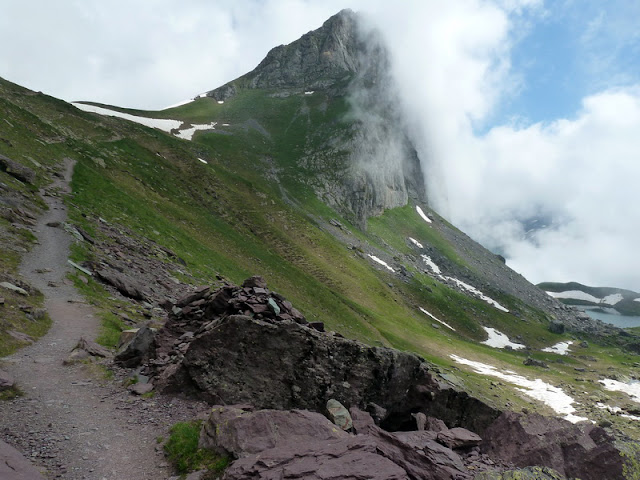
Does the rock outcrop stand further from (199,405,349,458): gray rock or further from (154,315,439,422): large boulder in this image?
(154,315,439,422): large boulder

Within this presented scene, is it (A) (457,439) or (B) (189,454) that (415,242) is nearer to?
(A) (457,439)

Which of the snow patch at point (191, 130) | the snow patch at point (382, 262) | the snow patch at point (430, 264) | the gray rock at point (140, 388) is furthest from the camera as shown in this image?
the snow patch at point (430, 264)

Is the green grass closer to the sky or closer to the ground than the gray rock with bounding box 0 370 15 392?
closer to the sky

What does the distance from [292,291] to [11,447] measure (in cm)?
4397

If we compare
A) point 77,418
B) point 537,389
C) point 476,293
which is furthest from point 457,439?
point 476,293

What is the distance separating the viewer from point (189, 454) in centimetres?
1109

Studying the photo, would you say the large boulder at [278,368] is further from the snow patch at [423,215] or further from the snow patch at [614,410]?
the snow patch at [423,215]

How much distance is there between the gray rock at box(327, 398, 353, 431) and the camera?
1549cm

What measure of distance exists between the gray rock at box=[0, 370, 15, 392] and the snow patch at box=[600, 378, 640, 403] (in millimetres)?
102302

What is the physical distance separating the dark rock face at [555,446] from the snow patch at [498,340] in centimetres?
9387

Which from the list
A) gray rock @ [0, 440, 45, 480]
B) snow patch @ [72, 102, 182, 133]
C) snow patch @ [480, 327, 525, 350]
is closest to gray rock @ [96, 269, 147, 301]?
gray rock @ [0, 440, 45, 480]

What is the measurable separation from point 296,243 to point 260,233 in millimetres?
9417

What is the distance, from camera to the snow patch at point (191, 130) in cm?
13462

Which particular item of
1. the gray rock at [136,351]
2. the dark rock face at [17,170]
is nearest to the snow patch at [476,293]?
the dark rock face at [17,170]
